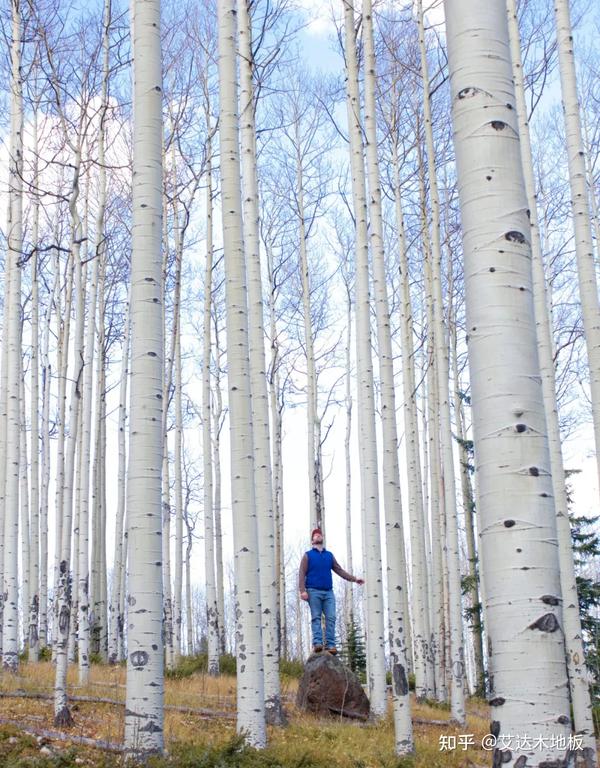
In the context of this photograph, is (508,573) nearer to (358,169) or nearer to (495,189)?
(495,189)

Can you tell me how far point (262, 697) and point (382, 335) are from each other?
375 centimetres

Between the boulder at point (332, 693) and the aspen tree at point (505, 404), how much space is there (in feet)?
21.9

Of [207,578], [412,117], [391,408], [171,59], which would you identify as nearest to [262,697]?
[391,408]

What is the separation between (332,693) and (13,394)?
5493 mm

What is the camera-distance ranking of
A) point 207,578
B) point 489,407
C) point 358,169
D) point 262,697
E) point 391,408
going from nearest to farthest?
point 489,407
point 262,697
point 391,408
point 358,169
point 207,578

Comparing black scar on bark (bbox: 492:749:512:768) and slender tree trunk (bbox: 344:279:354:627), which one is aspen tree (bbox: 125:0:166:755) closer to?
black scar on bark (bbox: 492:749:512:768)

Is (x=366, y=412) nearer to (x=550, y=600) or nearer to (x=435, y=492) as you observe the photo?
(x=550, y=600)

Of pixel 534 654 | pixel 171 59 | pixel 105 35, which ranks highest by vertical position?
pixel 171 59

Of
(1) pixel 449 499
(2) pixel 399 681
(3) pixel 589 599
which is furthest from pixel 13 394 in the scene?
(3) pixel 589 599

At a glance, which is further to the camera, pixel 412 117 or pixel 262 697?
pixel 412 117

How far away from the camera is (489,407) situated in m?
2.55

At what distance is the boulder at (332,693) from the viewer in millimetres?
8734

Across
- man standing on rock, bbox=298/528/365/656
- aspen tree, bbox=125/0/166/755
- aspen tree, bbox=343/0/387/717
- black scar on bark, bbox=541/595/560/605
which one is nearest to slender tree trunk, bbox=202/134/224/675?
man standing on rock, bbox=298/528/365/656

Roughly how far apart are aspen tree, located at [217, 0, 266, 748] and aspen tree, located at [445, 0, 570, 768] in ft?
11.5
